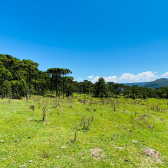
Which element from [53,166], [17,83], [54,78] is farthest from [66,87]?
[53,166]

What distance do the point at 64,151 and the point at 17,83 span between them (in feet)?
124

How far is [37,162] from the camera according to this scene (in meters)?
6.04

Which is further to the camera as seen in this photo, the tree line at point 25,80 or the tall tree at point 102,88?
the tall tree at point 102,88

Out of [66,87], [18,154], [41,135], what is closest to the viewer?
[18,154]

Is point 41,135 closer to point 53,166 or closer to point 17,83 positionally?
point 53,166

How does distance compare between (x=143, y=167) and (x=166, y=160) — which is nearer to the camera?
(x=143, y=167)

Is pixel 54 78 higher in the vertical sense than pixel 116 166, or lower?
higher

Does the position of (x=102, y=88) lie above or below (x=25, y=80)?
below

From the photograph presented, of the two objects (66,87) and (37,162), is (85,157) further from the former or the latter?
(66,87)

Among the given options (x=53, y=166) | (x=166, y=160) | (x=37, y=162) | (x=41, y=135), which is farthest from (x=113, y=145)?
(x=41, y=135)

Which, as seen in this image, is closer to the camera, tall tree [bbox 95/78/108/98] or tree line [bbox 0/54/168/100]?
tree line [bbox 0/54/168/100]

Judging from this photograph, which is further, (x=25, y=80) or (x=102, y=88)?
(x=102, y=88)

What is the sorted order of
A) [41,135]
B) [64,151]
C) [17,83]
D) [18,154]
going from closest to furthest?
1. [18,154]
2. [64,151]
3. [41,135]
4. [17,83]

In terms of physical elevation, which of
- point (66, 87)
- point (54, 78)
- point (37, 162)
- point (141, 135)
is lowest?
point (141, 135)
